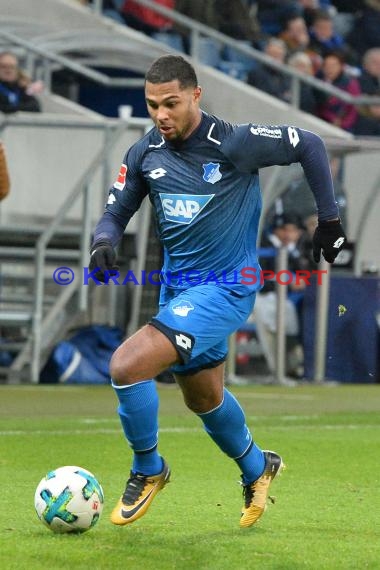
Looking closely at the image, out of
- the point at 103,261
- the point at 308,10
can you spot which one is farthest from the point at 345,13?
the point at 103,261

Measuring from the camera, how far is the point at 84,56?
18.3 metres

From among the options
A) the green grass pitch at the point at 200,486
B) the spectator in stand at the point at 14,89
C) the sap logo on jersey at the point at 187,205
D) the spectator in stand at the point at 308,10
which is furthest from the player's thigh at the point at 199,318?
the spectator in stand at the point at 308,10

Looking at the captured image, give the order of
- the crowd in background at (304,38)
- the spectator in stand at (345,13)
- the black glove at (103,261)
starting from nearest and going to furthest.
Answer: the black glove at (103,261) < the crowd in background at (304,38) < the spectator in stand at (345,13)

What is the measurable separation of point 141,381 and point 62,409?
6466 millimetres

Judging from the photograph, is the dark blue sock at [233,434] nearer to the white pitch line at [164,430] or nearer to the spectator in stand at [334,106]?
the white pitch line at [164,430]

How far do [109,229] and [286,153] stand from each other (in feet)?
2.86

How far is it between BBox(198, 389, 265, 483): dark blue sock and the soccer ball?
2.10 ft

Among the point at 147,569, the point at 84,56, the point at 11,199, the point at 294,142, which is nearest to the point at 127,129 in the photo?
the point at 11,199

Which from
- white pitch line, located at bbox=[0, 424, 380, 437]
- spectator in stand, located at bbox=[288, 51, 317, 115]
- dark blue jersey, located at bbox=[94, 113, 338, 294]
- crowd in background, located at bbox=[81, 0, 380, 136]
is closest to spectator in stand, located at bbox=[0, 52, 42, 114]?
crowd in background, located at bbox=[81, 0, 380, 136]

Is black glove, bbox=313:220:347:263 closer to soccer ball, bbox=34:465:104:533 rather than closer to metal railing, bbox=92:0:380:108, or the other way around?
soccer ball, bbox=34:465:104:533

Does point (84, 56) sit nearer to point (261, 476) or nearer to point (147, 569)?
point (261, 476)

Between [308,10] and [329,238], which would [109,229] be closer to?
[329,238]

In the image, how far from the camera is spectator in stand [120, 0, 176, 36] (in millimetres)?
19125

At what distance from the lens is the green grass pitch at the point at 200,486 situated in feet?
18.1
